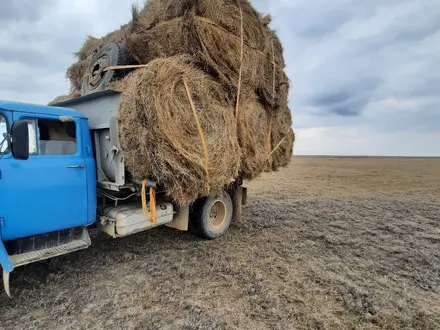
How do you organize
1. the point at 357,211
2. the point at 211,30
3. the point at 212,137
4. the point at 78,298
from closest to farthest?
the point at 78,298, the point at 212,137, the point at 211,30, the point at 357,211

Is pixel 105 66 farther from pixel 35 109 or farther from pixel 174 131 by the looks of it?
pixel 174 131

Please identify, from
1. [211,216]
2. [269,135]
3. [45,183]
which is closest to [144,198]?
[45,183]

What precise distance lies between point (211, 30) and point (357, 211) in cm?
644

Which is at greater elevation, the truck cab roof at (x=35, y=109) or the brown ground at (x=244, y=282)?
the truck cab roof at (x=35, y=109)

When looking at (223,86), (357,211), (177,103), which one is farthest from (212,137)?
(357,211)

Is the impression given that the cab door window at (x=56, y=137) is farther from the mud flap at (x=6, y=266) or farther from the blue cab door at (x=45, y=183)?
the mud flap at (x=6, y=266)

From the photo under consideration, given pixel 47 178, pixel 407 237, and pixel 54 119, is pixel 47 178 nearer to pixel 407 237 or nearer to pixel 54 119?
pixel 54 119

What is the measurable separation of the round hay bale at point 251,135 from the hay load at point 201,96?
0.02 meters

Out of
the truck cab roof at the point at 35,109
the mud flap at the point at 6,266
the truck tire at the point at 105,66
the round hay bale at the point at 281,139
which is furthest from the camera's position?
the round hay bale at the point at 281,139

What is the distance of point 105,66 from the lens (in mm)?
5051

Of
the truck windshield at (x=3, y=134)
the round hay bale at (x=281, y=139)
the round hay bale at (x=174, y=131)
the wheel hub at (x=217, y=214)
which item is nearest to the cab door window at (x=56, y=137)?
the truck windshield at (x=3, y=134)

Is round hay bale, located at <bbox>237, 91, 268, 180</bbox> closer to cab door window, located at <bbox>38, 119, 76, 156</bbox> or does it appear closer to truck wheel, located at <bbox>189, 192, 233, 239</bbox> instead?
truck wheel, located at <bbox>189, 192, 233, 239</bbox>

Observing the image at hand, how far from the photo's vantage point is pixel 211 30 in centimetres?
462

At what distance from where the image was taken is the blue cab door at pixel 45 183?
3.30 m
